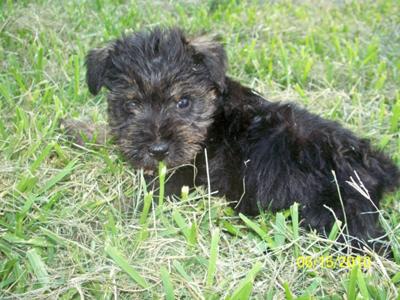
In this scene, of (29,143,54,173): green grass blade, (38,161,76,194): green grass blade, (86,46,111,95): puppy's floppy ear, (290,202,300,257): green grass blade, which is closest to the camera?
(290,202,300,257): green grass blade

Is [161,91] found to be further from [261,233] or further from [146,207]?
[261,233]

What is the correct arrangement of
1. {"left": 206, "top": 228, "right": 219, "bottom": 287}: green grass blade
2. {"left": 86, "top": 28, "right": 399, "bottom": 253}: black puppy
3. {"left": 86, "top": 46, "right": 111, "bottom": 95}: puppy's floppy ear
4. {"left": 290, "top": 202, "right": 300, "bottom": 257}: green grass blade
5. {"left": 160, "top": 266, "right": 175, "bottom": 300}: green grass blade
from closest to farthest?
{"left": 160, "top": 266, "right": 175, "bottom": 300}: green grass blade < {"left": 206, "top": 228, "right": 219, "bottom": 287}: green grass blade < {"left": 290, "top": 202, "right": 300, "bottom": 257}: green grass blade < {"left": 86, "top": 28, "right": 399, "bottom": 253}: black puppy < {"left": 86, "top": 46, "right": 111, "bottom": 95}: puppy's floppy ear

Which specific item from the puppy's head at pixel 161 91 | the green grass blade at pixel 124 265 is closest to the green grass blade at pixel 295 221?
the puppy's head at pixel 161 91

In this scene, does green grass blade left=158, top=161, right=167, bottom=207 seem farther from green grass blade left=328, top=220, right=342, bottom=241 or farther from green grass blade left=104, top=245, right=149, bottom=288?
green grass blade left=328, top=220, right=342, bottom=241

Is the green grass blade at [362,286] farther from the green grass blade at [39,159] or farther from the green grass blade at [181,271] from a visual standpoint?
the green grass blade at [39,159]
